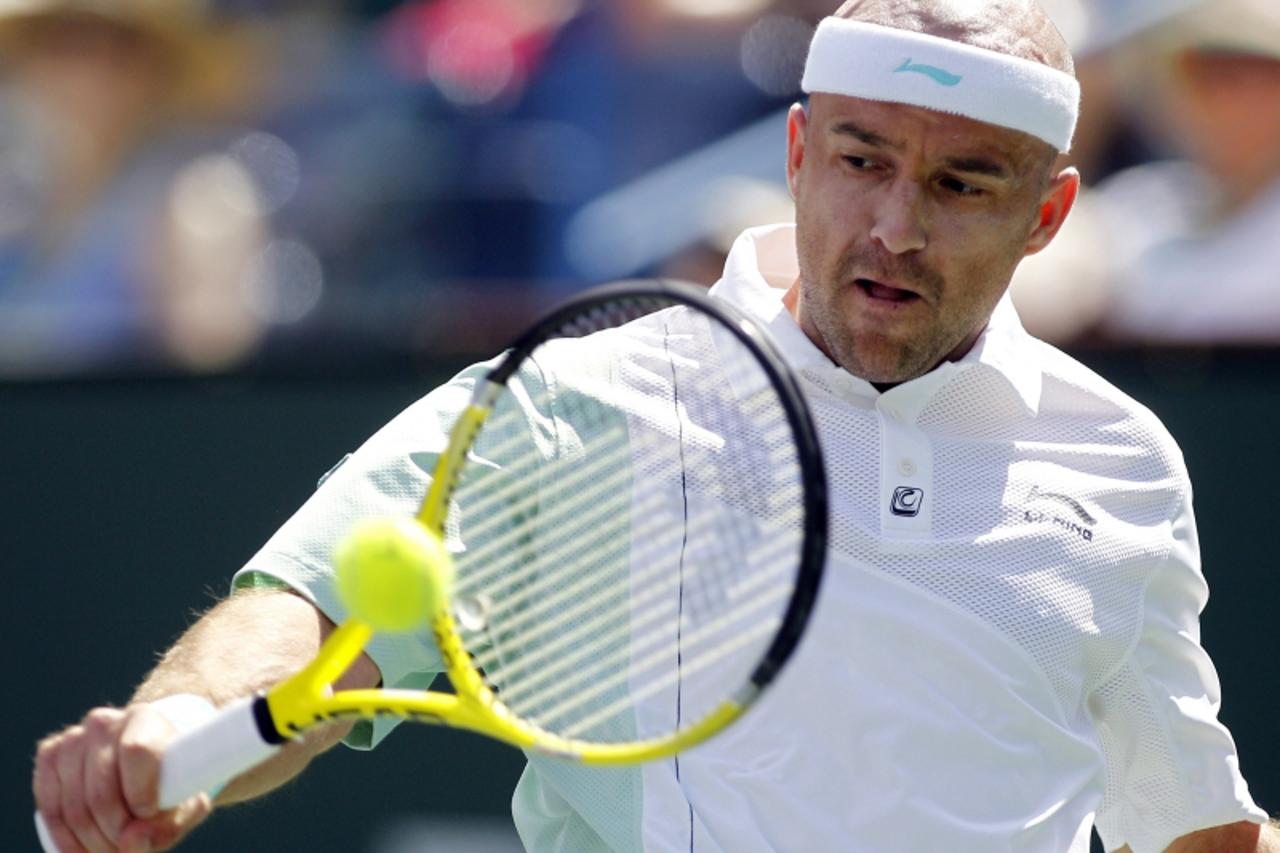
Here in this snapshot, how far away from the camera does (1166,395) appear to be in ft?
15.0

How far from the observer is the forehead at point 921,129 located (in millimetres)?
2680

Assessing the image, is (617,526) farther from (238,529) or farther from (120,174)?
(120,174)

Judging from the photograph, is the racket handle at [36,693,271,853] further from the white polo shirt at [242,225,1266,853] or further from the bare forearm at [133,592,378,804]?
the white polo shirt at [242,225,1266,853]

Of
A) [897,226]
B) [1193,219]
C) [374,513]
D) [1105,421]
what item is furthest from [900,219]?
[1193,219]

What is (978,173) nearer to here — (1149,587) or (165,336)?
(1149,587)

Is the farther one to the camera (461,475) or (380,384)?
(380,384)

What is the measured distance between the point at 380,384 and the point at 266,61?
3.07ft

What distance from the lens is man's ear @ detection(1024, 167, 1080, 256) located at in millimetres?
2930

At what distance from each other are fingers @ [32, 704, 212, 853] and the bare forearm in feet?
0.34

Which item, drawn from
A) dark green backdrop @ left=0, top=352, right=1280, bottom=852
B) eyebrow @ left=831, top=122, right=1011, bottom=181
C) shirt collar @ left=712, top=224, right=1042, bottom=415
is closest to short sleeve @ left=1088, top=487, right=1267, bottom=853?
shirt collar @ left=712, top=224, right=1042, bottom=415

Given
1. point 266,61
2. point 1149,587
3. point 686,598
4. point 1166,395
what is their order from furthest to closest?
1. point 266,61
2. point 1166,395
3. point 1149,587
4. point 686,598

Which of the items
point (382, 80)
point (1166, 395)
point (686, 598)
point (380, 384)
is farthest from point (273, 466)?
point (686, 598)

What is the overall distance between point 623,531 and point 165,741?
697 mm

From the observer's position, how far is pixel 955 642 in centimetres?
261
